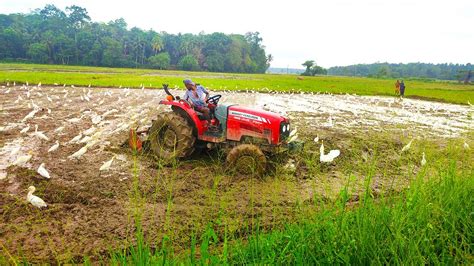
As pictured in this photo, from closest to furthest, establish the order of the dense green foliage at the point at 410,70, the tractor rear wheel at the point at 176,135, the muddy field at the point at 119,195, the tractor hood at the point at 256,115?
the muddy field at the point at 119,195 < the tractor hood at the point at 256,115 < the tractor rear wheel at the point at 176,135 < the dense green foliage at the point at 410,70

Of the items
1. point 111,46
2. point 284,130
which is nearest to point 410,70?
point 111,46

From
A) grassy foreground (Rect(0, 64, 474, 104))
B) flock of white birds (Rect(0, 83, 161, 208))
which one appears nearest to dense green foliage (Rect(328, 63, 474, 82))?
grassy foreground (Rect(0, 64, 474, 104))

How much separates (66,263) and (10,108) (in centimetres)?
1291

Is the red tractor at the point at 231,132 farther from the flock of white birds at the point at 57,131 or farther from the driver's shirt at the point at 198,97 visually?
the flock of white birds at the point at 57,131

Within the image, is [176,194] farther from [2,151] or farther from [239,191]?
[2,151]

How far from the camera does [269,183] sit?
19.5 ft

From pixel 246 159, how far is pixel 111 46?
84.0 m

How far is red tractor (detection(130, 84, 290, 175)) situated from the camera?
602 cm

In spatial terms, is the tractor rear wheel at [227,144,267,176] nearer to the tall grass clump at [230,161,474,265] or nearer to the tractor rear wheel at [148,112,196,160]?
the tractor rear wheel at [148,112,196,160]

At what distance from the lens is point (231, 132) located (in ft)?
21.1

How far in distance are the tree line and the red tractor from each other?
8075cm

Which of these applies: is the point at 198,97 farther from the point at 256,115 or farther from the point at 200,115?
the point at 256,115

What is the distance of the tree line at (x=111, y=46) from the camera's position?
257 feet

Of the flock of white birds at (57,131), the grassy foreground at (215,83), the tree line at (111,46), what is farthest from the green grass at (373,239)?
the tree line at (111,46)
